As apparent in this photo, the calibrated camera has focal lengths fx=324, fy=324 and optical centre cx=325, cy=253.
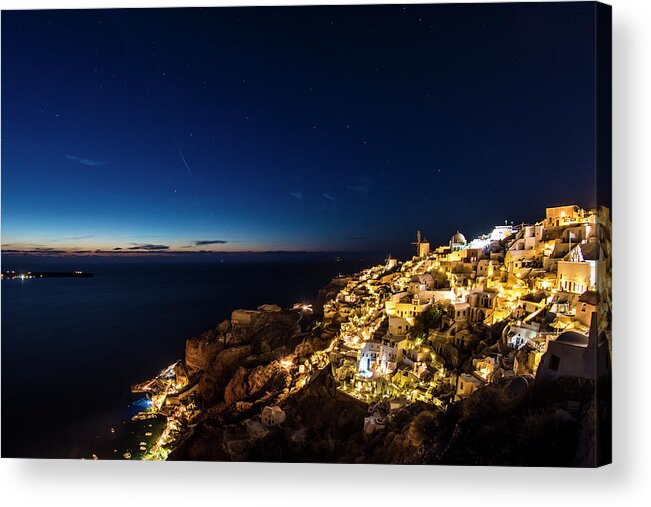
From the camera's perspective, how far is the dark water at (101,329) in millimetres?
3463

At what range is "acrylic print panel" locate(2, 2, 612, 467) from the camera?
3.11 meters

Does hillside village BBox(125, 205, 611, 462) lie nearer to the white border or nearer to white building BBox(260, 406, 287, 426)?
white building BBox(260, 406, 287, 426)

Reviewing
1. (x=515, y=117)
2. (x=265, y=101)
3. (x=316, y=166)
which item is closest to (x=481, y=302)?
(x=515, y=117)

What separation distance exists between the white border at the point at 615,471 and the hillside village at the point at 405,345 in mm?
227

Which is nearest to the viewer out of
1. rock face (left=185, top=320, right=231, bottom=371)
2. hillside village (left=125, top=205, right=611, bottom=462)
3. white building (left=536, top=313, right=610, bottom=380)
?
white building (left=536, top=313, right=610, bottom=380)

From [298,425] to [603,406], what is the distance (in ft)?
9.35

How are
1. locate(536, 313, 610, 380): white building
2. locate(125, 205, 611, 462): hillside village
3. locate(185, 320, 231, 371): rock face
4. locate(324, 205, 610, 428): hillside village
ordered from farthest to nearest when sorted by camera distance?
locate(185, 320, 231, 371): rock face < locate(125, 205, 611, 462): hillside village < locate(324, 205, 610, 428): hillside village < locate(536, 313, 610, 380): white building

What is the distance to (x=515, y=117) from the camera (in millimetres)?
3326

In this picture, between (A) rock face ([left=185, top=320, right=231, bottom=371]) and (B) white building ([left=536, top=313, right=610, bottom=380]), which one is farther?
(A) rock face ([left=185, top=320, right=231, bottom=371])

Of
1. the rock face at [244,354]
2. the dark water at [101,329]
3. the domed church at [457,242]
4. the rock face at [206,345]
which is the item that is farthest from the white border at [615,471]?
the rock face at [206,345]

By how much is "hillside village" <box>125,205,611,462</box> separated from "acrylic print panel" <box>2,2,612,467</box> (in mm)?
27

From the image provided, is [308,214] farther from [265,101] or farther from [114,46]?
[114,46]

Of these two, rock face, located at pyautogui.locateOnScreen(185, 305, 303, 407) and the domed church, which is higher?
the domed church

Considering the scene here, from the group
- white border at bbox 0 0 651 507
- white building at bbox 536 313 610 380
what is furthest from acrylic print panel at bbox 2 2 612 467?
white border at bbox 0 0 651 507
